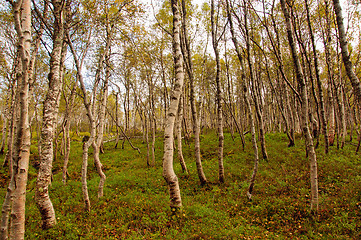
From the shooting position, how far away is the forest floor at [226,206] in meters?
4.86

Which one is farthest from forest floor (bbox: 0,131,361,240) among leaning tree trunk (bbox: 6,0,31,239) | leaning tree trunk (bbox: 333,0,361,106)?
leaning tree trunk (bbox: 333,0,361,106)

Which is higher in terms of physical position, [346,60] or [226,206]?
[346,60]

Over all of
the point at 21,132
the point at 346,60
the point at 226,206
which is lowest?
the point at 226,206

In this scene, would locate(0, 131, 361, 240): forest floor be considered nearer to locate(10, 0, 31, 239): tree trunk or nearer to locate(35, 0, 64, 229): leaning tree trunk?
locate(35, 0, 64, 229): leaning tree trunk

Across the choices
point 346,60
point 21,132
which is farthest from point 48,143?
point 346,60

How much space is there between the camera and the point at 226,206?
6.55 m

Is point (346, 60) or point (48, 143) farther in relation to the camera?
point (48, 143)

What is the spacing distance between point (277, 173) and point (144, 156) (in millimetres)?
10905

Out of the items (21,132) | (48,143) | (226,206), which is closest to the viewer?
(21,132)

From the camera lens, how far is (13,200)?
324 cm

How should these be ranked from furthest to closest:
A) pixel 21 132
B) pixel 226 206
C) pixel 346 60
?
1. pixel 226 206
2. pixel 346 60
3. pixel 21 132

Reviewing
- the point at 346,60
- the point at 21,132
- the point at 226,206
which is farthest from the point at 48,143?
the point at 346,60

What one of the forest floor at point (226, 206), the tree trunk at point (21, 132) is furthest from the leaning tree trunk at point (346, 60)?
the tree trunk at point (21, 132)

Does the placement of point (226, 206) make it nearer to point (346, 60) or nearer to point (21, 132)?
point (346, 60)
